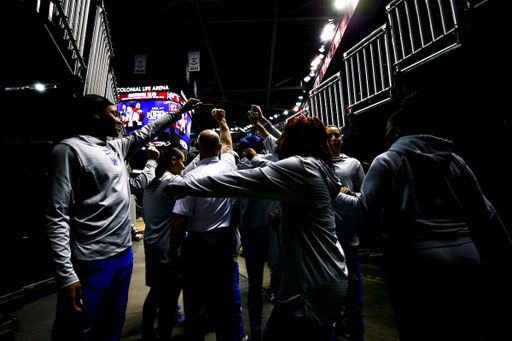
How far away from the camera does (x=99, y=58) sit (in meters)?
3.26

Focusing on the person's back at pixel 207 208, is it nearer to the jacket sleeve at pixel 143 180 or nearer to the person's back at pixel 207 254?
the person's back at pixel 207 254

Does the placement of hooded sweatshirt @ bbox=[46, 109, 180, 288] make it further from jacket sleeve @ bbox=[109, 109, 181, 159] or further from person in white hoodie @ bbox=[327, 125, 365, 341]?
person in white hoodie @ bbox=[327, 125, 365, 341]

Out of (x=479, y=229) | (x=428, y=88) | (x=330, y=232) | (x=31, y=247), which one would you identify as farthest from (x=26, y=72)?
(x=428, y=88)

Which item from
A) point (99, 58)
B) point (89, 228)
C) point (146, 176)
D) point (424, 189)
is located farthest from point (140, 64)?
point (424, 189)

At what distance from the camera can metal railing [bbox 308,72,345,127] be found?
6166mm

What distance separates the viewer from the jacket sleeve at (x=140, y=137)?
2.09 m

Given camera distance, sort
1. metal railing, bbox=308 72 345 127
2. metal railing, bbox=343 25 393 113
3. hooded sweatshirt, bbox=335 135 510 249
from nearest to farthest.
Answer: hooded sweatshirt, bbox=335 135 510 249
metal railing, bbox=343 25 393 113
metal railing, bbox=308 72 345 127

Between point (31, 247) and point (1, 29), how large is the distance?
142 inches

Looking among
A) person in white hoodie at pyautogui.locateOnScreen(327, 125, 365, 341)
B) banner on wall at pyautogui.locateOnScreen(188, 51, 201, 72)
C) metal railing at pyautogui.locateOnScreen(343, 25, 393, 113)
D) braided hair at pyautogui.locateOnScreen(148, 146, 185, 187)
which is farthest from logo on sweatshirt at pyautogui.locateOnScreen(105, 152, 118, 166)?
banner on wall at pyautogui.locateOnScreen(188, 51, 201, 72)

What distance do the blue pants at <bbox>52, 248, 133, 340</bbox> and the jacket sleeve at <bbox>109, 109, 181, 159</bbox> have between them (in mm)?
881

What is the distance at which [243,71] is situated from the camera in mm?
13664

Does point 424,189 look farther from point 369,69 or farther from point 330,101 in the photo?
point 330,101

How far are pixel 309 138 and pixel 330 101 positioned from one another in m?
5.57

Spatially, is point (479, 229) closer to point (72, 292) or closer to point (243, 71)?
point (72, 292)
